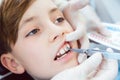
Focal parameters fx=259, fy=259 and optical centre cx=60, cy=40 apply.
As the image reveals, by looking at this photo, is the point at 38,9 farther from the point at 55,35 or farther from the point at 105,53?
the point at 105,53

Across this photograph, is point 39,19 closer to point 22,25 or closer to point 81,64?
point 22,25

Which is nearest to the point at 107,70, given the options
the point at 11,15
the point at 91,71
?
the point at 91,71

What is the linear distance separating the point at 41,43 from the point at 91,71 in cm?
16

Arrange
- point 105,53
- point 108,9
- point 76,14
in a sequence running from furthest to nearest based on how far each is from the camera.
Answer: point 108,9
point 76,14
point 105,53

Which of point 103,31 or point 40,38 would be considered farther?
point 103,31

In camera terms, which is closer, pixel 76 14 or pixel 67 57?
pixel 67 57

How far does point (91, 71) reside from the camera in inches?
28.7

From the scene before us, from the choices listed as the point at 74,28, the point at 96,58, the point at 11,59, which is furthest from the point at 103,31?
the point at 11,59

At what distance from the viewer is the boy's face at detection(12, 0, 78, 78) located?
2.42 ft

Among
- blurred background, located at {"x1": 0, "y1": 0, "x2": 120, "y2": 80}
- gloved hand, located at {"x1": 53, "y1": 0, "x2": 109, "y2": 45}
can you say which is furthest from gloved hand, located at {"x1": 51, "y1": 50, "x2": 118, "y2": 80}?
blurred background, located at {"x1": 0, "y1": 0, "x2": 120, "y2": 80}

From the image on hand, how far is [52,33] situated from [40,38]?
38mm

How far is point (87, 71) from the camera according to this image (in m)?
0.71

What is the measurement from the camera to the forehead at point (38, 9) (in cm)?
73

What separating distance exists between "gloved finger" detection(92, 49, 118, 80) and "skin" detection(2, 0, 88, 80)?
3.2 inches
